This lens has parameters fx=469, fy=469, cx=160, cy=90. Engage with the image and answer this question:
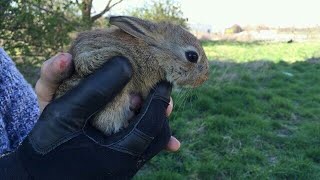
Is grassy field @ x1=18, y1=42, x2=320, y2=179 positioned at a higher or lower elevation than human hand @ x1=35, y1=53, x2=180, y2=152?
lower

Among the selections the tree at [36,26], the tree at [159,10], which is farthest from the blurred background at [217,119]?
the tree at [159,10]

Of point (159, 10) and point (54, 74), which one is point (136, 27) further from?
point (159, 10)

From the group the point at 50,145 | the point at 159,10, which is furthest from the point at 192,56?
the point at 159,10

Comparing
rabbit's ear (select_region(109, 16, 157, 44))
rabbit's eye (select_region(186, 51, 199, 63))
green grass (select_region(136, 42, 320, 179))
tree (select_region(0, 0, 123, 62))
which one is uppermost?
rabbit's ear (select_region(109, 16, 157, 44))

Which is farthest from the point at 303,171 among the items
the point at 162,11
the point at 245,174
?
the point at 162,11

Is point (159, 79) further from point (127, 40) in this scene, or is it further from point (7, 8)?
point (7, 8)

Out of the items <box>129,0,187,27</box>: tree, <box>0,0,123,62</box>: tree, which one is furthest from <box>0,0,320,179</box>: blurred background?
<box>129,0,187,27</box>: tree

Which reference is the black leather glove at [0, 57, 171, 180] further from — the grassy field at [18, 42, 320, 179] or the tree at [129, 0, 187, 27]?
the tree at [129, 0, 187, 27]
